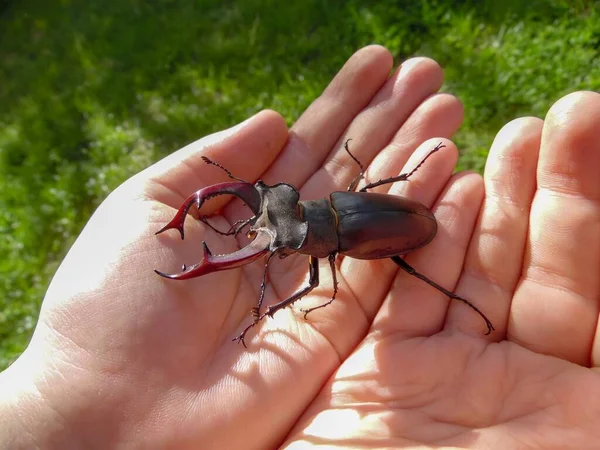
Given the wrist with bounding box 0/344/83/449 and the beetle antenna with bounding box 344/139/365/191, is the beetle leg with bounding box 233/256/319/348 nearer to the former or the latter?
the beetle antenna with bounding box 344/139/365/191

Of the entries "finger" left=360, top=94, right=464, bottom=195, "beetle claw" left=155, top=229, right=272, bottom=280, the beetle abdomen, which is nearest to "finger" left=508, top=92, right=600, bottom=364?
the beetle abdomen

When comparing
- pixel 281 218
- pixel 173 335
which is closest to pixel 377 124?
pixel 281 218

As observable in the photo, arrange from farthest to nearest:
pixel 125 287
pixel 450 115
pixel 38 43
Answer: pixel 38 43, pixel 450 115, pixel 125 287

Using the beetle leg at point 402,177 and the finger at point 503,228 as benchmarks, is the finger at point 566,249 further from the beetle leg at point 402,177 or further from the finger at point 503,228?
the beetle leg at point 402,177

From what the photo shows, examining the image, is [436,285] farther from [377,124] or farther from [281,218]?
[377,124]

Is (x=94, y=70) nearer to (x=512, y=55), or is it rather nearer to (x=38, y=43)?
(x=38, y=43)

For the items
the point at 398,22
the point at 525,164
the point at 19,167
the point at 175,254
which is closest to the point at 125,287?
the point at 175,254
